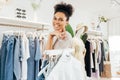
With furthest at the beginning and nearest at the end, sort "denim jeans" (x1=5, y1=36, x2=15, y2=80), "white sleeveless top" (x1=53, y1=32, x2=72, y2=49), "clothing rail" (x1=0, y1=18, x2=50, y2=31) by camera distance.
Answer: "clothing rail" (x1=0, y1=18, x2=50, y2=31) < "denim jeans" (x1=5, y1=36, x2=15, y2=80) < "white sleeveless top" (x1=53, y1=32, x2=72, y2=49)

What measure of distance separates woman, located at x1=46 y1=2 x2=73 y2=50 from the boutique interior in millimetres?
1025

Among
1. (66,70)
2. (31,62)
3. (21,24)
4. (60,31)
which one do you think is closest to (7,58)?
(31,62)

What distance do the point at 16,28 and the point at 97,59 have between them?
1.68m

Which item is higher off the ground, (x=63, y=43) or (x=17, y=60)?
(x=63, y=43)

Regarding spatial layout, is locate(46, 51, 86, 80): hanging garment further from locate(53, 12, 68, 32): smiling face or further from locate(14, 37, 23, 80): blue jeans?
locate(14, 37, 23, 80): blue jeans

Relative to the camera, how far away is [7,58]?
8.54ft

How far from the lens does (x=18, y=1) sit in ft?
11.4

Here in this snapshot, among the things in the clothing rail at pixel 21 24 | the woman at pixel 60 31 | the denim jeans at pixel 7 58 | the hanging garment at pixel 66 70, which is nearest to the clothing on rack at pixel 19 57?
the denim jeans at pixel 7 58

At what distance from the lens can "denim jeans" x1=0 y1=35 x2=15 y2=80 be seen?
8.43 ft

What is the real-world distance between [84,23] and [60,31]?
2.34 meters

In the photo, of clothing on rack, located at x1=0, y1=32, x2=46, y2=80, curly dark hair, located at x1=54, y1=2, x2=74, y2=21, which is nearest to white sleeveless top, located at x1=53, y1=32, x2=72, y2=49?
curly dark hair, located at x1=54, y1=2, x2=74, y2=21

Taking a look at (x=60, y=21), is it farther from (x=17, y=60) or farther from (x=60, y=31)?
(x=17, y=60)

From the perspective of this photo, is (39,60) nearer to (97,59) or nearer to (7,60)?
(7,60)

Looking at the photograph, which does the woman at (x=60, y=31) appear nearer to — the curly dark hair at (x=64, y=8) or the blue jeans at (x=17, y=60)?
the curly dark hair at (x=64, y=8)
